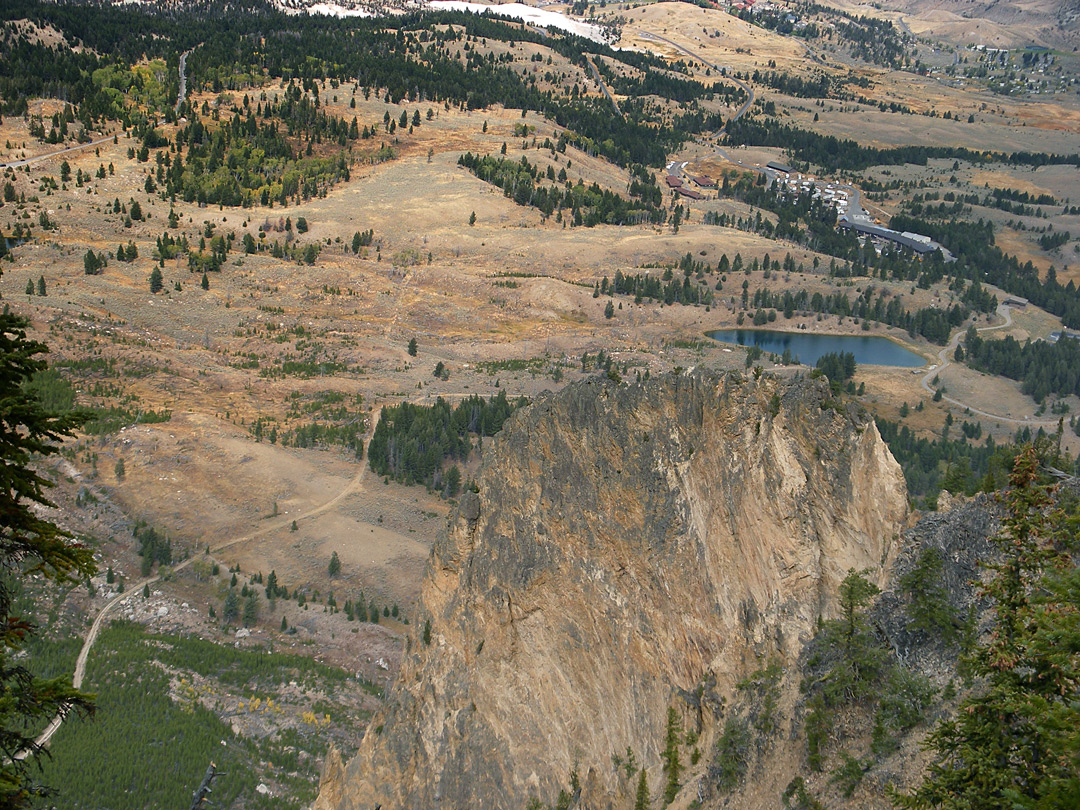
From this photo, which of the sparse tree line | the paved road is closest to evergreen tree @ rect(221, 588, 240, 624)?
the paved road

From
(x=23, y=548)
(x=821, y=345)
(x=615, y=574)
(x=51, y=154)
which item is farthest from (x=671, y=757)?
(x=51, y=154)

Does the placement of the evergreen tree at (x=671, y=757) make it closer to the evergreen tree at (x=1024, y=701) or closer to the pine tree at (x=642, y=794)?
the pine tree at (x=642, y=794)

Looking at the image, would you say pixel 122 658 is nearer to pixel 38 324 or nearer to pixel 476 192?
pixel 38 324

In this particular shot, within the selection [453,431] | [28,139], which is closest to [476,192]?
[28,139]

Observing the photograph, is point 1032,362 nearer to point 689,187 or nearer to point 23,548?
point 689,187

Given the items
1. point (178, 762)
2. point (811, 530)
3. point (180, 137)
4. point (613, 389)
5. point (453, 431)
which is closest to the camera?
point (811, 530)
